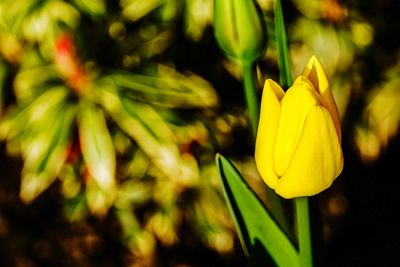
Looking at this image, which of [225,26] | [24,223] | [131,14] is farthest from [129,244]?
[225,26]

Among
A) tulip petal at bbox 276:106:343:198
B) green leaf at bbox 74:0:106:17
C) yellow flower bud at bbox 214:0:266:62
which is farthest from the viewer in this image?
green leaf at bbox 74:0:106:17

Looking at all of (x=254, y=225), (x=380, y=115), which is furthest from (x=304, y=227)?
(x=380, y=115)

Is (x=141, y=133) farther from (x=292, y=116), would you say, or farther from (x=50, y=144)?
(x=292, y=116)

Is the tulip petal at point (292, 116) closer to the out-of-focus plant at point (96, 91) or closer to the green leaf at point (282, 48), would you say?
the green leaf at point (282, 48)

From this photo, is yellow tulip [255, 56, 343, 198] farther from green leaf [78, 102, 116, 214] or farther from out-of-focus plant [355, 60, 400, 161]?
out-of-focus plant [355, 60, 400, 161]

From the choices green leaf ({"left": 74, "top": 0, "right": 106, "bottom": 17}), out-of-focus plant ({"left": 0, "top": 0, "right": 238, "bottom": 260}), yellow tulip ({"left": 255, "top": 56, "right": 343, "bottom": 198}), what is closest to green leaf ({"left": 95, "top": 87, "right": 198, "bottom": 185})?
out-of-focus plant ({"left": 0, "top": 0, "right": 238, "bottom": 260})

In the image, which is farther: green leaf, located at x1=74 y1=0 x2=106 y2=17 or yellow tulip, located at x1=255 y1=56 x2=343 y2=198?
green leaf, located at x1=74 y1=0 x2=106 y2=17

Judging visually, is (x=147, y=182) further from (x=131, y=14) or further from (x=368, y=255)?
(x=368, y=255)

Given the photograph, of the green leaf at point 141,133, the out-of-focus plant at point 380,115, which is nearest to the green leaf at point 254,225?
the green leaf at point 141,133
